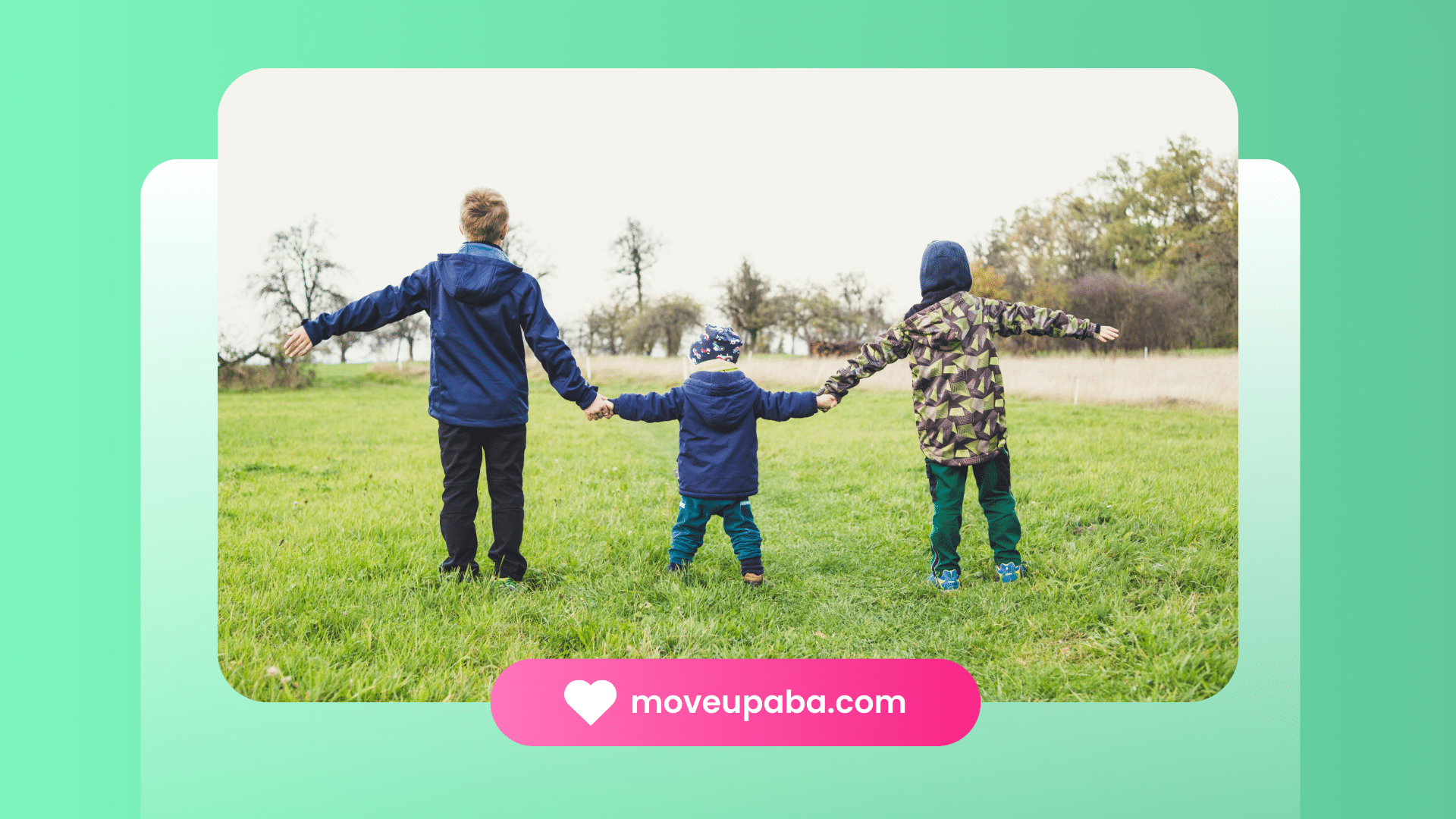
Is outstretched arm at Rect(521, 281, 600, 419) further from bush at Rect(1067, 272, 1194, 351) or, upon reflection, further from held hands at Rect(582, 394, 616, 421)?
bush at Rect(1067, 272, 1194, 351)

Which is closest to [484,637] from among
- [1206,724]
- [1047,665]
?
[1047,665]

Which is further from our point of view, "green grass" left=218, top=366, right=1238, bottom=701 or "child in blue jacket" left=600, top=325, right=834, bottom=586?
"child in blue jacket" left=600, top=325, right=834, bottom=586

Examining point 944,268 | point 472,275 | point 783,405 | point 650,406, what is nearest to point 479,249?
point 472,275

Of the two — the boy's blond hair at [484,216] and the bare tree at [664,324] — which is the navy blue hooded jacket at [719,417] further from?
the boy's blond hair at [484,216]

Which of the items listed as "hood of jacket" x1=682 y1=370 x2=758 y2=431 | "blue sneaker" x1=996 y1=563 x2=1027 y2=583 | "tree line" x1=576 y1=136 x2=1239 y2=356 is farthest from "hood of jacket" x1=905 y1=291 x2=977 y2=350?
"blue sneaker" x1=996 y1=563 x2=1027 y2=583

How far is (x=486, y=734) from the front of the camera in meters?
2.55

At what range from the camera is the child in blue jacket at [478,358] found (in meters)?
3.12

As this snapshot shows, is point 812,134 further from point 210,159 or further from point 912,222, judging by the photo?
point 210,159

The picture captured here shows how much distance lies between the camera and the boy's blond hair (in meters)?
2.93

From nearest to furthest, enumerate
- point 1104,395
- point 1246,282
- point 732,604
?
point 1246,282
point 732,604
point 1104,395

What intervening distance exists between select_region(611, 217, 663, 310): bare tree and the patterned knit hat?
16.2 inches

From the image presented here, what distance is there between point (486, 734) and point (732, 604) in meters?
1.03

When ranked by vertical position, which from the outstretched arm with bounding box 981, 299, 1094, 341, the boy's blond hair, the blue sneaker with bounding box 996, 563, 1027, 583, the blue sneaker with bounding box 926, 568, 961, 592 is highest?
the boy's blond hair

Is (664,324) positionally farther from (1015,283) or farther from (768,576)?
(1015,283)
